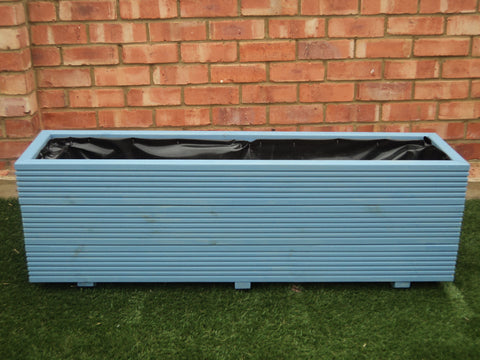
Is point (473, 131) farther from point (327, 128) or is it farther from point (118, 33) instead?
point (118, 33)

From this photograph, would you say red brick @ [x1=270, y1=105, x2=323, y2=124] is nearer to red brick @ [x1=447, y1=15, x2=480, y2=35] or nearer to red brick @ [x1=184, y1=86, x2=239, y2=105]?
red brick @ [x1=184, y1=86, x2=239, y2=105]

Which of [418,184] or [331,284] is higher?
[418,184]

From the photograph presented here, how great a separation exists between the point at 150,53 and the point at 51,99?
2.18 feet

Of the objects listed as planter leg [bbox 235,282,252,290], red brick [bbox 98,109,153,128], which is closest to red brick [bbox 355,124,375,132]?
red brick [bbox 98,109,153,128]

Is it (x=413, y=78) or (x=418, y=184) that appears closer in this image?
(x=418, y=184)

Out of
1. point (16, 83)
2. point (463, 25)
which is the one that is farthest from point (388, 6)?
point (16, 83)

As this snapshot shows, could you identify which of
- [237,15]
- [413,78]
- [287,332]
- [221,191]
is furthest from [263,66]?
[287,332]

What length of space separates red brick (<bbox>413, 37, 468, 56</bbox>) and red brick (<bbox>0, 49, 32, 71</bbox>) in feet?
7.35

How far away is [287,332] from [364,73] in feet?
5.60

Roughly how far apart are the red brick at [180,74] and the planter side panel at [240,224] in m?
1.07

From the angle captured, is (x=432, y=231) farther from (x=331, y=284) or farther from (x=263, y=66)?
(x=263, y=66)

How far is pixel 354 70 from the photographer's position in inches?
138

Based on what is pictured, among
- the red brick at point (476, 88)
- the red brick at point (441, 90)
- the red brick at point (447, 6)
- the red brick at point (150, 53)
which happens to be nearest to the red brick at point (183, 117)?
the red brick at point (150, 53)

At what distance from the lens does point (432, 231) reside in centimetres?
266
